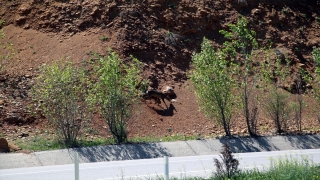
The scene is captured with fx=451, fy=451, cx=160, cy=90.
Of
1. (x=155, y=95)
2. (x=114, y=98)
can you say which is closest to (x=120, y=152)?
(x=114, y=98)

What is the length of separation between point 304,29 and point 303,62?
12.0 ft

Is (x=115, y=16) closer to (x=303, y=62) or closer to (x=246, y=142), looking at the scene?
(x=303, y=62)

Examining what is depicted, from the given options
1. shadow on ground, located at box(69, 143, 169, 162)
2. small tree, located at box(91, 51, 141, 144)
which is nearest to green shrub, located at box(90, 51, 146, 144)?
small tree, located at box(91, 51, 141, 144)

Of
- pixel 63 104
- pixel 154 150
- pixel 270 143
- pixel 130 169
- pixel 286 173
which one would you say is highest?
pixel 286 173

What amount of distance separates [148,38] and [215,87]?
397 inches

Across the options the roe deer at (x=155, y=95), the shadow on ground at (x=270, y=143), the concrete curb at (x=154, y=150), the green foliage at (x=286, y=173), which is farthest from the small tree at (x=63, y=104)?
the green foliage at (x=286, y=173)

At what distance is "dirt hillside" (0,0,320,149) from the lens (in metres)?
20.2

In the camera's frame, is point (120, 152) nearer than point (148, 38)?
Yes

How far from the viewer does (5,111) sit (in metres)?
19.1

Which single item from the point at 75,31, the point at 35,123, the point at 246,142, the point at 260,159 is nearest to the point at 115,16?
the point at 75,31

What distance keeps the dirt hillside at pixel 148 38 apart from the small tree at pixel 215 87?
3461mm

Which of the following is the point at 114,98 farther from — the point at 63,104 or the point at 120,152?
the point at 120,152

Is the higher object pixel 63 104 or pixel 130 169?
pixel 63 104

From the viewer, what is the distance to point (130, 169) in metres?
10.7
